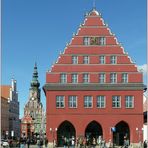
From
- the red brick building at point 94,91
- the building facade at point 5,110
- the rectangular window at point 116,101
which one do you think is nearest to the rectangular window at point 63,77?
the red brick building at point 94,91

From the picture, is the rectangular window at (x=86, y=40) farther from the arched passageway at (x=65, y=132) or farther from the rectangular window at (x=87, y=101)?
the arched passageway at (x=65, y=132)

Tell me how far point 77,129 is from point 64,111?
284cm

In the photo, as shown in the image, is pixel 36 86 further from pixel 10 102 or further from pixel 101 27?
pixel 101 27

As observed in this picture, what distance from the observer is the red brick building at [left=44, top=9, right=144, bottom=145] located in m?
62.9

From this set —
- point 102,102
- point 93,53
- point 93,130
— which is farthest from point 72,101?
point 93,53

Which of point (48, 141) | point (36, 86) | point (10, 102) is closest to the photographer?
point (48, 141)

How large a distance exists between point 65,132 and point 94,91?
6862mm

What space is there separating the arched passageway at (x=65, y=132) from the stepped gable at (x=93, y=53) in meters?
6.11

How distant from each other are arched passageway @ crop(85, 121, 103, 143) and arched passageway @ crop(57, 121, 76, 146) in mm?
1918

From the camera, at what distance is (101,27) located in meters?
64.6

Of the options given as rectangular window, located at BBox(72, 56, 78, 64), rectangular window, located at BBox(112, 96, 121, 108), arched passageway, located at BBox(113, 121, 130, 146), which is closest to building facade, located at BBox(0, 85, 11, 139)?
arched passageway, located at BBox(113, 121, 130, 146)

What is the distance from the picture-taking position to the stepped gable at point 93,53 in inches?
2500

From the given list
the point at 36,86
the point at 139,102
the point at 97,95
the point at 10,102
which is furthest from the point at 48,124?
the point at 36,86

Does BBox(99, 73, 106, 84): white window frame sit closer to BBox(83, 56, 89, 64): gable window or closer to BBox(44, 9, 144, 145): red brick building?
BBox(44, 9, 144, 145): red brick building
